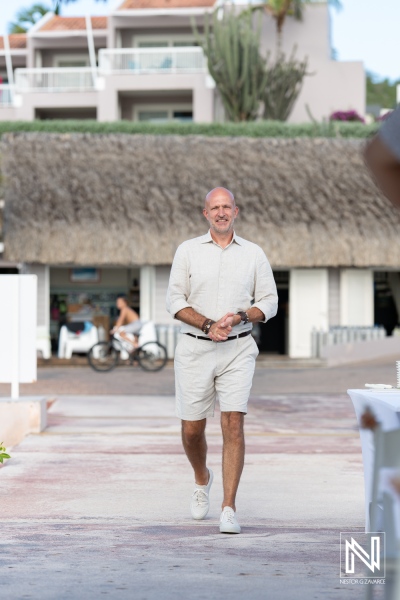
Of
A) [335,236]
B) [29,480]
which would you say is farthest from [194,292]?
[335,236]

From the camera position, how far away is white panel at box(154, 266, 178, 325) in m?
29.6

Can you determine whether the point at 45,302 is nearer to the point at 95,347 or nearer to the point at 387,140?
the point at 95,347

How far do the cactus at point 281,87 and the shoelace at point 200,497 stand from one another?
96.2ft

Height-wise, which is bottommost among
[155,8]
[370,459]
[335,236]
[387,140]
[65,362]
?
[65,362]

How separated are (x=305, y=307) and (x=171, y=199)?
443 cm

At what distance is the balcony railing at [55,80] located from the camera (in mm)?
37688

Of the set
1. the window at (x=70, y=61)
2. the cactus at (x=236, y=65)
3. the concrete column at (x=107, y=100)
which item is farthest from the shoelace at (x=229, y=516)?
the window at (x=70, y=61)

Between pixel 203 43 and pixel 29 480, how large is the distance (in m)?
29.6

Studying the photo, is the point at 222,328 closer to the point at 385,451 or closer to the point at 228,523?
the point at 228,523

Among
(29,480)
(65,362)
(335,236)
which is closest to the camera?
(29,480)

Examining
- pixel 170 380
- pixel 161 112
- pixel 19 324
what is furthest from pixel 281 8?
pixel 19 324

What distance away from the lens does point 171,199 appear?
29.3 m

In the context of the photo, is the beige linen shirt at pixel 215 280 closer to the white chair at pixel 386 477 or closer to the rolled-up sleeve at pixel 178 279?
the rolled-up sleeve at pixel 178 279

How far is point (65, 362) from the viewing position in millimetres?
26703
